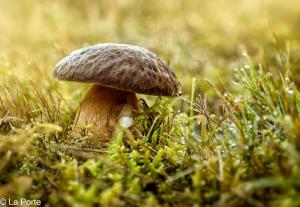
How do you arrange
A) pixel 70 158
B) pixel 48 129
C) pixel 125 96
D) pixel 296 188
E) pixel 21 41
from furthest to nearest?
pixel 21 41 → pixel 125 96 → pixel 48 129 → pixel 70 158 → pixel 296 188

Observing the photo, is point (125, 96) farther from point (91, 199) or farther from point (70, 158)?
point (91, 199)

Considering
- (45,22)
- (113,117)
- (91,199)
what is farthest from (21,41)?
(91,199)

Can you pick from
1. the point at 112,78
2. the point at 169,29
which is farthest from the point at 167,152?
the point at 169,29

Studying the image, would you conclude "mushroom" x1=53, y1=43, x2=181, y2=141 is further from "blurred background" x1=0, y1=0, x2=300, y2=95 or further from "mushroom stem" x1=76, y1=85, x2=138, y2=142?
"blurred background" x1=0, y1=0, x2=300, y2=95

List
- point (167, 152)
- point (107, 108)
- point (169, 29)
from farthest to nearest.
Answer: point (169, 29) < point (107, 108) < point (167, 152)

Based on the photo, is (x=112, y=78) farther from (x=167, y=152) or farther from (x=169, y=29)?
(x=169, y=29)

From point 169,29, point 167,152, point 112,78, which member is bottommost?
point 167,152

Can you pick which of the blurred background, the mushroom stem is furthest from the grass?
the blurred background
